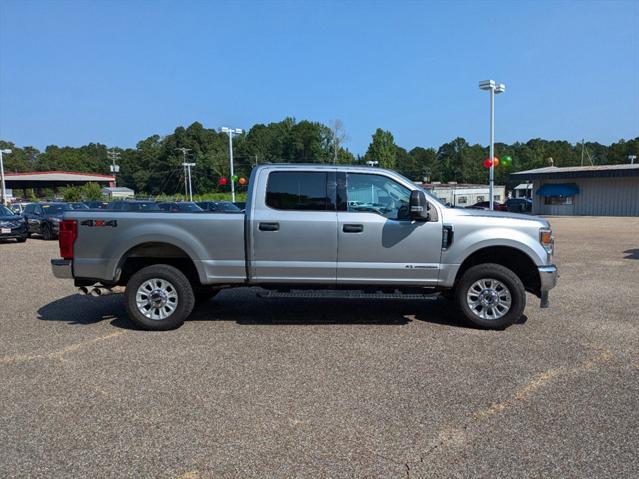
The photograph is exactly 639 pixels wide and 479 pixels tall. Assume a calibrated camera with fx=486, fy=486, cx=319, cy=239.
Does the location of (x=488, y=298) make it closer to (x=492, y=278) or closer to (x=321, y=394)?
(x=492, y=278)

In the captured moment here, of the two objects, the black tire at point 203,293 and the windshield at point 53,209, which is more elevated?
the windshield at point 53,209

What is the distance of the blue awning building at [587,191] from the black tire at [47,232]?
3312 centimetres

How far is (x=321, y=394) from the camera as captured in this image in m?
4.29

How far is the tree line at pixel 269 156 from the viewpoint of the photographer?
333 ft

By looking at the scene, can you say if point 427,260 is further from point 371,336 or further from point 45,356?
point 45,356

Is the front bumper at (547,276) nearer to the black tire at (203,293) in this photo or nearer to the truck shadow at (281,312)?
the truck shadow at (281,312)

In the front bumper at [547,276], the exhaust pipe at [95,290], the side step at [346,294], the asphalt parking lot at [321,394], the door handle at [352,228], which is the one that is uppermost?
the door handle at [352,228]

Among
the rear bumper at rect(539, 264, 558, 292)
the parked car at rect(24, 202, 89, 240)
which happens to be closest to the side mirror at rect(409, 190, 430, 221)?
the rear bumper at rect(539, 264, 558, 292)

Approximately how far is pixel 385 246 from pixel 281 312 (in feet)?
6.62

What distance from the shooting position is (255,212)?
20.4 ft

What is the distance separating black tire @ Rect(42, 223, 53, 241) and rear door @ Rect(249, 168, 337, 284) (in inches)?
686

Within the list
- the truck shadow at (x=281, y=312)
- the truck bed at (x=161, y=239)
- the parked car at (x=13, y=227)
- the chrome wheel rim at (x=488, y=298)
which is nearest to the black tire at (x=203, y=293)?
the truck shadow at (x=281, y=312)

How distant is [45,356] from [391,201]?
14.5ft

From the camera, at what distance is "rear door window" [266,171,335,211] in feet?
20.5
